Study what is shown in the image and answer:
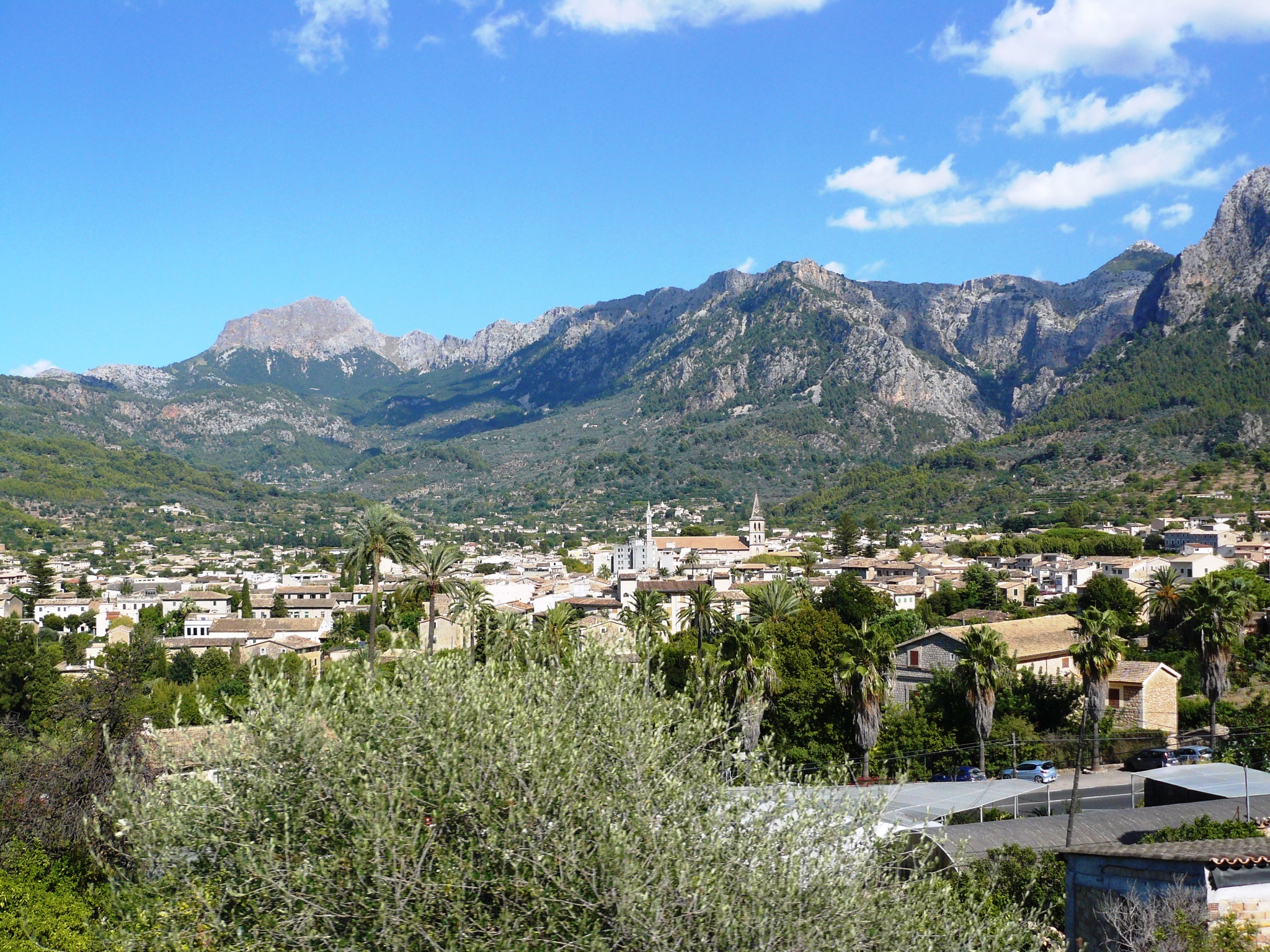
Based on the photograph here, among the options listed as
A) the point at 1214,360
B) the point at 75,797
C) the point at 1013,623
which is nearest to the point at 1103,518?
the point at 1214,360

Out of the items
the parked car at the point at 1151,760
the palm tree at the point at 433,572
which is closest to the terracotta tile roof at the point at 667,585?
the palm tree at the point at 433,572

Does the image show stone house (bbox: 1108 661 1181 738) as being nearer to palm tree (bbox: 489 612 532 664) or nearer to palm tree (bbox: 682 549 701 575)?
palm tree (bbox: 489 612 532 664)

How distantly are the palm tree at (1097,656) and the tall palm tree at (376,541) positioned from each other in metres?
25.4

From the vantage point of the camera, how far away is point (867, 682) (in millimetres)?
33781

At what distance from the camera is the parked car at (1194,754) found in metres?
33.6

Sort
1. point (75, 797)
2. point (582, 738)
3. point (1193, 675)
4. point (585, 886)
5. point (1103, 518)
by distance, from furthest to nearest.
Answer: point (1103, 518) → point (1193, 675) → point (75, 797) → point (582, 738) → point (585, 886)

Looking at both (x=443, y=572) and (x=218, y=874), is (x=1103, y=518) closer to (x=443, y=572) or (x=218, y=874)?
(x=443, y=572)

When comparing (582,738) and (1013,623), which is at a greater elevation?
(582,738)

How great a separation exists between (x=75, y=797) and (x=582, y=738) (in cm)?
1631

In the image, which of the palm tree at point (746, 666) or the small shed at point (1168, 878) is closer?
the small shed at point (1168, 878)

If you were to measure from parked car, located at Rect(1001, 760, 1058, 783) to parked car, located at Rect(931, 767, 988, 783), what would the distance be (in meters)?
0.92

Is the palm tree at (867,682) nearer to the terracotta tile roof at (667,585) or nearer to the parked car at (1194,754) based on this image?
the parked car at (1194,754)

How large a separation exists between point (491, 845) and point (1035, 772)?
28.6 metres

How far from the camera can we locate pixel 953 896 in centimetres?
1262
